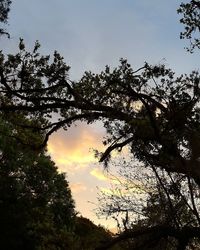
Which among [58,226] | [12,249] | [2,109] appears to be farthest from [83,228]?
[2,109]

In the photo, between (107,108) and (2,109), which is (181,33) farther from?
(2,109)

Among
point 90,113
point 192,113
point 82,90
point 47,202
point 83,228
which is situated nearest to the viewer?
point 192,113

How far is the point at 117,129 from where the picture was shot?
57.1ft

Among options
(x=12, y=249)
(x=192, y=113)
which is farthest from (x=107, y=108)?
(x=12, y=249)

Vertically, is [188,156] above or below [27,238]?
below

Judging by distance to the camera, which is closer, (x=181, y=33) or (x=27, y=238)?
(x=181, y=33)

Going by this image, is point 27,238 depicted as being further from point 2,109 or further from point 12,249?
point 2,109

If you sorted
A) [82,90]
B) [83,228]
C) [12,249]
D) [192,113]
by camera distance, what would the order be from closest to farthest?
1. [192,113]
2. [82,90]
3. [12,249]
4. [83,228]

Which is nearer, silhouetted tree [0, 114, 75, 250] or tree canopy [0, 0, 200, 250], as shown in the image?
tree canopy [0, 0, 200, 250]

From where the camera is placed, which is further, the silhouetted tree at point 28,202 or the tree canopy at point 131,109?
the silhouetted tree at point 28,202

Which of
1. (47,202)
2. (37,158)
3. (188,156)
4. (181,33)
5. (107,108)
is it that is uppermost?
(37,158)

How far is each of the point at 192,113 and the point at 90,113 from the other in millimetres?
3768

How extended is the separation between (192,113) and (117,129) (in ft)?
9.19

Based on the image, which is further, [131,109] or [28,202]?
[28,202]
